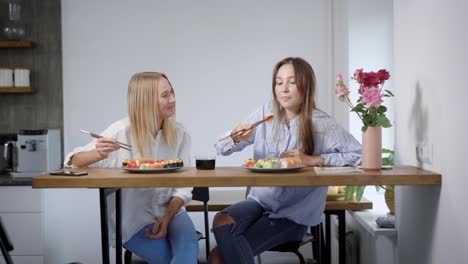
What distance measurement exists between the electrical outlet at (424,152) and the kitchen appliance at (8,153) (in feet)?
9.81

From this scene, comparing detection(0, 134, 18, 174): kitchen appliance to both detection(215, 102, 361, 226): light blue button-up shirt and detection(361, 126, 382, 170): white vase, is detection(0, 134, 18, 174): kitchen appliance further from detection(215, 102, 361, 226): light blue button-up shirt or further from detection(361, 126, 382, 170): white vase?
detection(361, 126, 382, 170): white vase

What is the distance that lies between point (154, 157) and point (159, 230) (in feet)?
1.04

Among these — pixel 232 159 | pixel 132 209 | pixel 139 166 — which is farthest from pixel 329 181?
pixel 232 159

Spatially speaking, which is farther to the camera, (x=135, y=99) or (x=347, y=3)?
(x=347, y=3)

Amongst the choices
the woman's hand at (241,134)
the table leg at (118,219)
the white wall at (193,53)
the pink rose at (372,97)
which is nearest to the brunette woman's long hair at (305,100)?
the woman's hand at (241,134)

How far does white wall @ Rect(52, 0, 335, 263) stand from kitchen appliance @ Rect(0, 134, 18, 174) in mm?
372

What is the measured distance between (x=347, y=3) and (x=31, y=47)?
225 centimetres

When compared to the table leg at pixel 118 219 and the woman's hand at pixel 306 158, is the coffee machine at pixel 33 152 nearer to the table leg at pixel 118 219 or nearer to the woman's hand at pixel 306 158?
the table leg at pixel 118 219

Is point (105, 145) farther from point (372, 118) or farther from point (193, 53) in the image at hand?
point (193, 53)

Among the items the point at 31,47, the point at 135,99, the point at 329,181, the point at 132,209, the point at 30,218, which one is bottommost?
the point at 30,218

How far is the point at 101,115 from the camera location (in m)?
4.65

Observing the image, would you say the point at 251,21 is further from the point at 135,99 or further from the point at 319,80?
the point at 135,99

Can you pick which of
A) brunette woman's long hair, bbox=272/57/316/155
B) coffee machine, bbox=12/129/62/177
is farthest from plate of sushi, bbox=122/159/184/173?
coffee machine, bbox=12/129/62/177

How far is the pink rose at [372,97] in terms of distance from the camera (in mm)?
2363
